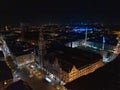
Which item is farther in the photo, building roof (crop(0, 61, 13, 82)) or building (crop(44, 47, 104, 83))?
building (crop(44, 47, 104, 83))

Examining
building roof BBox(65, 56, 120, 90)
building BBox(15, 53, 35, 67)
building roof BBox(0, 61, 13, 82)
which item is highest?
building roof BBox(0, 61, 13, 82)

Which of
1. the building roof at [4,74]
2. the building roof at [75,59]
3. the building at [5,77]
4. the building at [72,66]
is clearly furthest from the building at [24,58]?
the building at [5,77]

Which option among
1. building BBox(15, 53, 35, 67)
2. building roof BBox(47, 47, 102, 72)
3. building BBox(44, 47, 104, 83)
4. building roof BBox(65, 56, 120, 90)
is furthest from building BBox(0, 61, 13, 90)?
building BBox(15, 53, 35, 67)

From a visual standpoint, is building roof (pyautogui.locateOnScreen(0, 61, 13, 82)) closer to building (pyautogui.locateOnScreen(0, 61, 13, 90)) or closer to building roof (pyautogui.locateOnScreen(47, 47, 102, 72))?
building (pyautogui.locateOnScreen(0, 61, 13, 90))

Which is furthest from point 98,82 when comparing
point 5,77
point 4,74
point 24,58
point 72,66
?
point 24,58

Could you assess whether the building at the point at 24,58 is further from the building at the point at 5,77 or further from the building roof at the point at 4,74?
the building at the point at 5,77

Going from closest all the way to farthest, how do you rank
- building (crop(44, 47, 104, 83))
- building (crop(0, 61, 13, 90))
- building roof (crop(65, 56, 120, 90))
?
building roof (crop(65, 56, 120, 90)), building (crop(0, 61, 13, 90)), building (crop(44, 47, 104, 83))

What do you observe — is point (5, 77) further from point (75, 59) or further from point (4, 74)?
point (75, 59)

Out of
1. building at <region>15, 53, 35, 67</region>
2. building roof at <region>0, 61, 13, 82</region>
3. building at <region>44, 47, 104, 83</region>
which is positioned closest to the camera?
building roof at <region>0, 61, 13, 82</region>

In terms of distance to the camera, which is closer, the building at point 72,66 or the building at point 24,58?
the building at point 72,66


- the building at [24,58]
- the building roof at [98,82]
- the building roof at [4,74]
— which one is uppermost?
the building roof at [4,74]

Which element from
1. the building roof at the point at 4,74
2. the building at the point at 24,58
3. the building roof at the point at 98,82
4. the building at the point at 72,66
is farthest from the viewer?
the building at the point at 24,58
